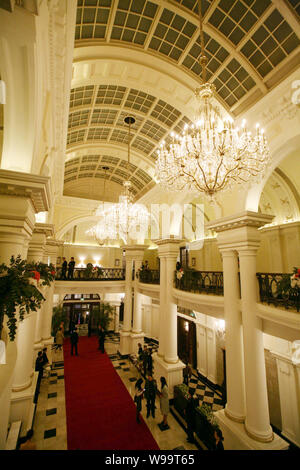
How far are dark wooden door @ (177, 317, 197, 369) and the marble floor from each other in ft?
3.79

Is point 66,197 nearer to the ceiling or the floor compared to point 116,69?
nearer to the floor

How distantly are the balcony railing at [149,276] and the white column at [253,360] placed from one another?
6.00m

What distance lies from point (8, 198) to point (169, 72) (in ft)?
17.5

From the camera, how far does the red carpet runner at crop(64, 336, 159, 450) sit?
5.29m

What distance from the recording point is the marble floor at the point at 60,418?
5.34m

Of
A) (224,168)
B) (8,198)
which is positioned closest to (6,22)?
(8,198)

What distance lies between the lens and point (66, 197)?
12.5 metres

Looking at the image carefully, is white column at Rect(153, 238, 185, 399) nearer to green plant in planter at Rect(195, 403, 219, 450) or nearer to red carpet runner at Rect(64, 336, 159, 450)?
red carpet runner at Rect(64, 336, 159, 450)

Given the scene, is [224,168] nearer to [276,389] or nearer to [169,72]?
[169,72]

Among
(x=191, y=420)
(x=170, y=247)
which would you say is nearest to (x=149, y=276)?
(x=170, y=247)

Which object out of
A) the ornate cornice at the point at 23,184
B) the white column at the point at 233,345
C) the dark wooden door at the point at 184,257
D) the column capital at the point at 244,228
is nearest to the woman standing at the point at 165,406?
the white column at the point at 233,345

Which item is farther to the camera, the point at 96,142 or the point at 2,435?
the point at 96,142

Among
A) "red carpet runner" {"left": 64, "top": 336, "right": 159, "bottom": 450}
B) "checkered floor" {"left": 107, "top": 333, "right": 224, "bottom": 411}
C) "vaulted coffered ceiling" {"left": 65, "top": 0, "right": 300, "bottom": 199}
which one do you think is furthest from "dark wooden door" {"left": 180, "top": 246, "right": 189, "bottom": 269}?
"vaulted coffered ceiling" {"left": 65, "top": 0, "right": 300, "bottom": 199}

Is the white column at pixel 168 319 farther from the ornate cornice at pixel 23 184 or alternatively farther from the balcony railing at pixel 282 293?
the ornate cornice at pixel 23 184
